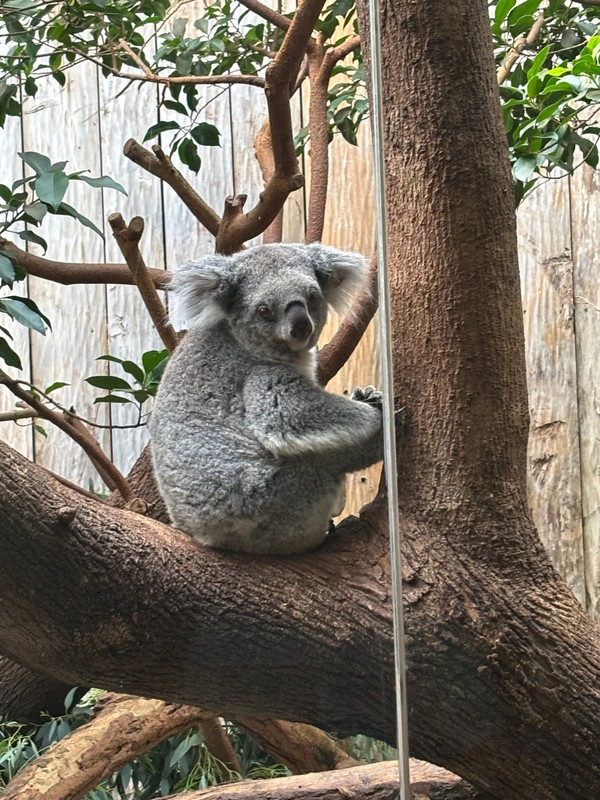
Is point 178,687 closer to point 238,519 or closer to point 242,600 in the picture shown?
point 242,600

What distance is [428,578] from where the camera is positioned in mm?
1625

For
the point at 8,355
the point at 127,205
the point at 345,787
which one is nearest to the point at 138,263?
the point at 127,205

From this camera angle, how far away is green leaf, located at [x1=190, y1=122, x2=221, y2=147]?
6.17ft

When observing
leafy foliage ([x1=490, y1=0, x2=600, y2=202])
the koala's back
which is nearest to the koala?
the koala's back

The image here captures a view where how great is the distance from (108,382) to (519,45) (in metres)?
1.37

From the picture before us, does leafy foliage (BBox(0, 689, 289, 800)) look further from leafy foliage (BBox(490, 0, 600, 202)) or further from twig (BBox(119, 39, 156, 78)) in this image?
twig (BBox(119, 39, 156, 78))

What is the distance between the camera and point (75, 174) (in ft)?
5.69

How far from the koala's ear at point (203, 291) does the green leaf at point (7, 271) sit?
0.34 m

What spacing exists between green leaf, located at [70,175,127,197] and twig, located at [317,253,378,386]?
0.56 metres

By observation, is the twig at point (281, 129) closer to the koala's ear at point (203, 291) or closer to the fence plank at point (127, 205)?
the koala's ear at point (203, 291)

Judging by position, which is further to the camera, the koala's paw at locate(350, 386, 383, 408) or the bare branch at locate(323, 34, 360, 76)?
the bare branch at locate(323, 34, 360, 76)

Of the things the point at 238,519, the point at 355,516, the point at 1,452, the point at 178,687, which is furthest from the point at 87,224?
the point at 178,687

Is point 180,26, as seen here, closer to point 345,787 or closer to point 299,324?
point 299,324

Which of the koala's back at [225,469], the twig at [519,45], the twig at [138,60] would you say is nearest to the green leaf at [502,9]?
the twig at [519,45]
